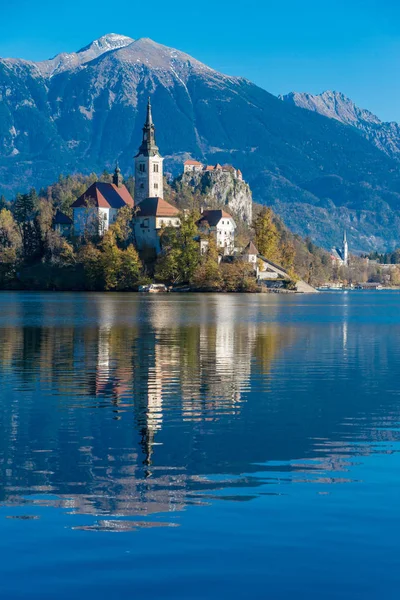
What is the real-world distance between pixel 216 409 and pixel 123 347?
21.0 m

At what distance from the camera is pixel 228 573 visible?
1236 cm

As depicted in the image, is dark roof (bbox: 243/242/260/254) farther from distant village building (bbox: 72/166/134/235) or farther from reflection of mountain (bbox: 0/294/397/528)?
reflection of mountain (bbox: 0/294/397/528)

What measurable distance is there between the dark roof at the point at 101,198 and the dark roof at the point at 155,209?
8.85 m

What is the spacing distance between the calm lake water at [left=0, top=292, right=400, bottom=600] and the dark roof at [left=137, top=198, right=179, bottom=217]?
14033 centimetres

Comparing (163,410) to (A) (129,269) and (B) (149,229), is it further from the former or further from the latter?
(B) (149,229)

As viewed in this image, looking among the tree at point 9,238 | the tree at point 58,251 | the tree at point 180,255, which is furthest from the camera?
the tree at point 9,238

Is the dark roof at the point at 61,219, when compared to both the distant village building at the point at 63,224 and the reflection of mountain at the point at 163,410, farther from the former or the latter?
the reflection of mountain at the point at 163,410

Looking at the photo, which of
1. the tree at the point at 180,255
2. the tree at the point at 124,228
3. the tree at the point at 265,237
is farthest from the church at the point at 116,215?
the tree at the point at 265,237

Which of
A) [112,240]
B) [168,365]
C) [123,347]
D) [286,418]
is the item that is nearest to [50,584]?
[286,418]

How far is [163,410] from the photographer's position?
2547cm

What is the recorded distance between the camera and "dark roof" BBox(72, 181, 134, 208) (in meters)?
186

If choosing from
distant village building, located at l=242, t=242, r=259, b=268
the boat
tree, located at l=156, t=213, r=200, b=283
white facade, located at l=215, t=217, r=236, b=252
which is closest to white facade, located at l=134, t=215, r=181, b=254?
white facade, located at l=215, t=217, r=236, b=252

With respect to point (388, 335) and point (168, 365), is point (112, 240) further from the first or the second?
point (168, 365)

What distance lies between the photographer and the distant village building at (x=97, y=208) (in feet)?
588
